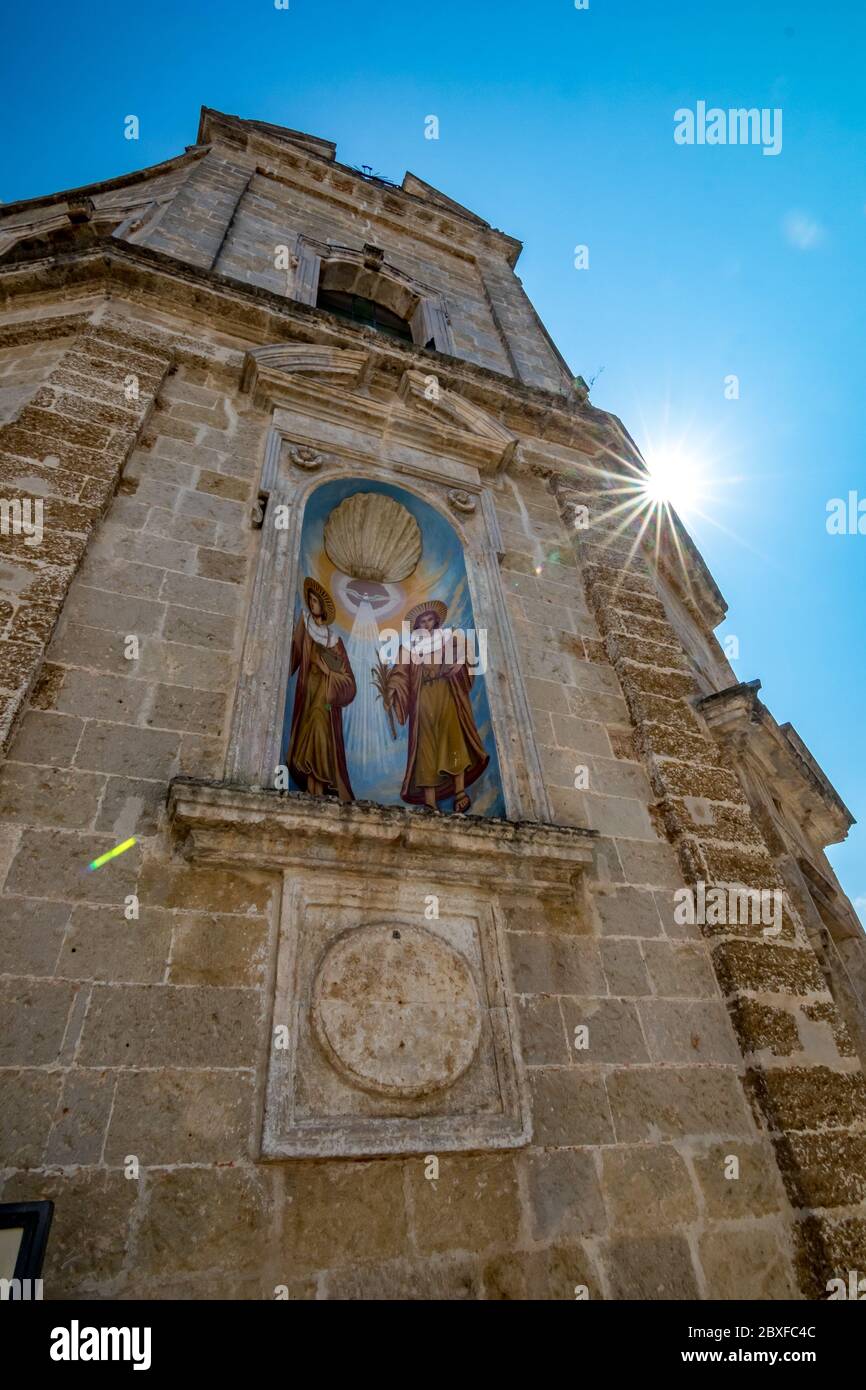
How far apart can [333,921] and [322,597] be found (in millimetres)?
2618

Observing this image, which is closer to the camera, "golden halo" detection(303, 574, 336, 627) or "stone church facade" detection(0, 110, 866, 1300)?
"stone church facade" detection(0, 110, 866, 1300)

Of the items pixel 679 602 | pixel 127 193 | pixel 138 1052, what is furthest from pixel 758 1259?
pixel 127 193

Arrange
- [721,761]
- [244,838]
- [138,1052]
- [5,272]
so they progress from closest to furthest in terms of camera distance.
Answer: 1. [138,1052]
2. [244,838]
3. [721,761]
4. [5,272]

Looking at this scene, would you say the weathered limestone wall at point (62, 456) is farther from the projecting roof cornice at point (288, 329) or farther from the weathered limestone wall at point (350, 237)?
the weathered limestone wall at point (350, 237)

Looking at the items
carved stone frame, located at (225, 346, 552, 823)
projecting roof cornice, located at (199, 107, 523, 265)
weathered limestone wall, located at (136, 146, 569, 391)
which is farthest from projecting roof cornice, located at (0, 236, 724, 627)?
projecting roof cornice, located at (199, 107, 523, 265)

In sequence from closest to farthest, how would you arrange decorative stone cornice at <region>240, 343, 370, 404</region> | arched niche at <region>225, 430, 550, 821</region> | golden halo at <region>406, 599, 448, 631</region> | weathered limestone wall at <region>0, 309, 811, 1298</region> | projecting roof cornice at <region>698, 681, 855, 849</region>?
weathered limestone wall at <region>0, 309, 811, 1298</region>, arched niche at <region>225, 430, 550, 821</region>, golden halo at <region>406, 599, 448, 631</region>, decorative stone cornice at <region>240, 343, 370, 404</region>, projecting roof cornice at <region>698, 681, 855, 849</region>

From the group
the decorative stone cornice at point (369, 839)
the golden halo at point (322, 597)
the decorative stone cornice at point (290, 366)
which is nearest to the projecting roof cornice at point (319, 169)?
the decorative stone cornice at point (290, 366)

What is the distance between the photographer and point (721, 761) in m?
4.76

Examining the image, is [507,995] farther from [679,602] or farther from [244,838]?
[679,602]

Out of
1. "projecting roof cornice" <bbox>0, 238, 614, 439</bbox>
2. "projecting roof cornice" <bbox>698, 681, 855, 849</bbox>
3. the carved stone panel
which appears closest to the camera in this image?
the carved stone panel

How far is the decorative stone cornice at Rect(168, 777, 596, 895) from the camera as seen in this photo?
307cm

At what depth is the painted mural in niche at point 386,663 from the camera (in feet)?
13.7

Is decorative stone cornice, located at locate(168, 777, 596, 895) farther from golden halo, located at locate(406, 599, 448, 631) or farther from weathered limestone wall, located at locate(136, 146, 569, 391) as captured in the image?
weathered limestone wall, located at locate(136, 146, 569, 391)
